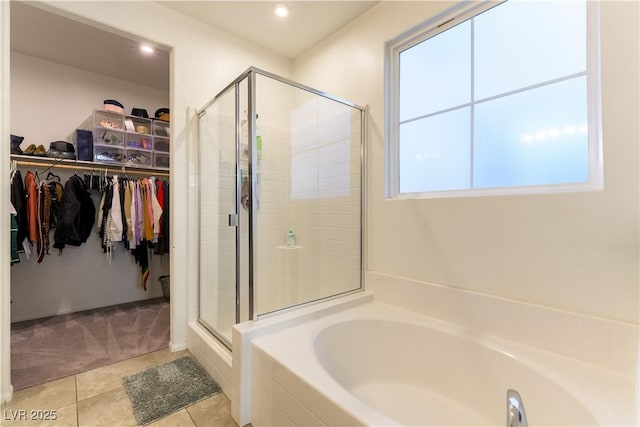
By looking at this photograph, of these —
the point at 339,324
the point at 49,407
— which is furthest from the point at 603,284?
the point at 49,407

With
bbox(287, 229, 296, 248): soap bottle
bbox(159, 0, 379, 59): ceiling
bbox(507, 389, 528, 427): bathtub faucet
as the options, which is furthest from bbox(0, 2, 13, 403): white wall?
bbox(507, 389, 528, 427): bathtub faucet

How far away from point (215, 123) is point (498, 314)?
2.18m

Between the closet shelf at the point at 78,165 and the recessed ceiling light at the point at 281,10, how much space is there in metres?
2.01

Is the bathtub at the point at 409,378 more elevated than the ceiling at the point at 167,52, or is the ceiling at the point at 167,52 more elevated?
the ceiling at the point at 167,52

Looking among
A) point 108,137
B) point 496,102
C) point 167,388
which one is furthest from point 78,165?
point 496,102

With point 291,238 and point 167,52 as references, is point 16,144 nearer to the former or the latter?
point 167,52

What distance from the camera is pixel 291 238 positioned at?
2.52 meters

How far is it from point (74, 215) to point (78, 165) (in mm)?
498

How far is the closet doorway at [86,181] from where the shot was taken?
2377 mm

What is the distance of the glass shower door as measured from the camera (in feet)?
6.19

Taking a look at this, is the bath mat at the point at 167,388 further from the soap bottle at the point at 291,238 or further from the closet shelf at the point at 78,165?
the closet shelf at the point at 78,165

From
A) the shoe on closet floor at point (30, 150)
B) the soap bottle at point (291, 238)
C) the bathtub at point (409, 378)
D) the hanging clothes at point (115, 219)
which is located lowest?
the bathtub at point (409, 378)

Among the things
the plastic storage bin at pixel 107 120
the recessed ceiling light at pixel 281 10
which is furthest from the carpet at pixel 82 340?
the recessed ceiling light at pixel 281 10

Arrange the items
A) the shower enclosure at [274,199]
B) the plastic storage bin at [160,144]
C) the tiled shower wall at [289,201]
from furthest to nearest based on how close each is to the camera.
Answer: the plastic storage bin at [160,144]
the tiled shower wall at [289,201]
the shower enclosure at [274,199]
